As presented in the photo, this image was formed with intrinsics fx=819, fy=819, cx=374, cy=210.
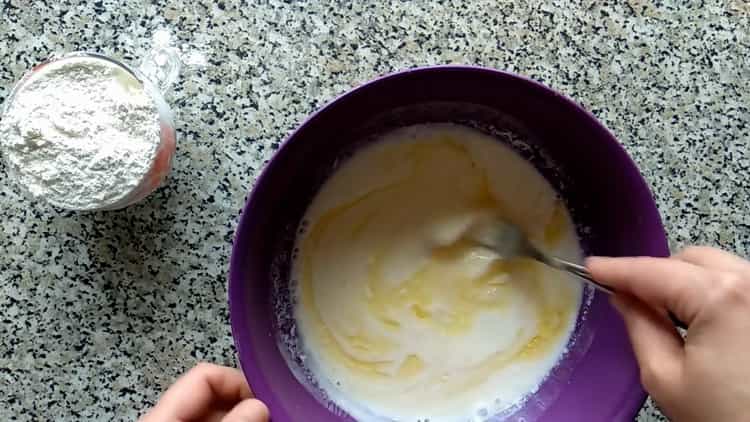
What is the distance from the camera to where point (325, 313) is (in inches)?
33.5

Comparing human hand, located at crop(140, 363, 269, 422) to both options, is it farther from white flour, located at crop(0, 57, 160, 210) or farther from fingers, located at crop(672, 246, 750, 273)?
fingers, located at crop(672, 246, 750, 273)

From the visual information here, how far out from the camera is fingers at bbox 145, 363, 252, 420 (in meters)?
0.77

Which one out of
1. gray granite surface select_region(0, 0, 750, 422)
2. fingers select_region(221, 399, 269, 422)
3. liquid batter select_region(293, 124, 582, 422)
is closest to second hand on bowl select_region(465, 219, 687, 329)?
liquid batter select_region(293, 124, 582, 422)

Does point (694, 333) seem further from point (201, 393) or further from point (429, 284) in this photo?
point (201, 393)

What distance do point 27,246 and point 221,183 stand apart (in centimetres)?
21

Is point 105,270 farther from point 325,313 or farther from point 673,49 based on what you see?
point 673,49

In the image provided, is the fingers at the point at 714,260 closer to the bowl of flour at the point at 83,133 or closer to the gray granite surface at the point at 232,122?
the gray granite surface at the point at 232,122

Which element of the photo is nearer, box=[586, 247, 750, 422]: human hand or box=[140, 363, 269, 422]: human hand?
box=[586, 247, 750, 422]: human hand

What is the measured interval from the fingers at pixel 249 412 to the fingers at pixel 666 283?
33cm

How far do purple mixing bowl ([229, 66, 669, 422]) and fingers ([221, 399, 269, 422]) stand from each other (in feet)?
0.06

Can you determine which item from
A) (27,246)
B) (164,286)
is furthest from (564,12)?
(27,246)

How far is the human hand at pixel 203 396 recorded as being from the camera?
771 millimetres

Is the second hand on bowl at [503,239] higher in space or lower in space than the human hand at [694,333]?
lower

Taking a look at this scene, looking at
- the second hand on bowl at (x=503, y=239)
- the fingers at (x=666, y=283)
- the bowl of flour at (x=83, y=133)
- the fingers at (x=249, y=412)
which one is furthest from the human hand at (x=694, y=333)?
the bowl of flour at (x=83, y=133)
